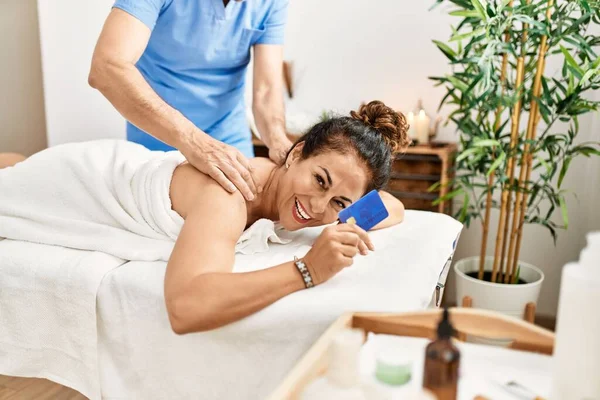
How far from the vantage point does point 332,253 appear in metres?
1.09

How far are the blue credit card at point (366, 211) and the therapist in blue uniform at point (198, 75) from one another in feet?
0.85

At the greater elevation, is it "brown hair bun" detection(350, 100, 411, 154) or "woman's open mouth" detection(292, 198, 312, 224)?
"brown hair bun" detection(350, 100, 411, 154)

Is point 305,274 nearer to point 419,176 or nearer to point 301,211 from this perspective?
point 301,211

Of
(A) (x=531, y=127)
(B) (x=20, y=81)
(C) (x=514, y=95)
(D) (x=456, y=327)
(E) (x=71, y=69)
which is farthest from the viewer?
(B) (x=20, y=81)

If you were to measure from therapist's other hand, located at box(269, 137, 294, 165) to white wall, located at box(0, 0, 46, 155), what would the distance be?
6.57ft

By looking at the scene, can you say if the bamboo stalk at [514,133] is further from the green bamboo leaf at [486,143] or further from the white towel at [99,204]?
the white towel at [99,204]

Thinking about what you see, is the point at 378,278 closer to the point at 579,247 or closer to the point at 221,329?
the point at 221,329

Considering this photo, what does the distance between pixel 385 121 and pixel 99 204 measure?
771 mm

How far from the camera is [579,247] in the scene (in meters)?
2.71

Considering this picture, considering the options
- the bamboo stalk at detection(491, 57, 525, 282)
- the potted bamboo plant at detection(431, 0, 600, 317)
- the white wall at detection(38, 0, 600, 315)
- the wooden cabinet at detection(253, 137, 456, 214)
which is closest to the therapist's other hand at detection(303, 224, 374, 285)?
the potted bamboo plant at detection(431, 0, 600, 317)

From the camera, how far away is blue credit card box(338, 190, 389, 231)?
119 cm

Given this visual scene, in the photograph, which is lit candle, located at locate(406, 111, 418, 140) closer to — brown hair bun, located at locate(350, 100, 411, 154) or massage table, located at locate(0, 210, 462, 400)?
brown hair bun, located at locate(350, 100, 411, 154)

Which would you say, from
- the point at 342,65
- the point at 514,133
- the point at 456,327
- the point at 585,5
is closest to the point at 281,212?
the point at 456,327

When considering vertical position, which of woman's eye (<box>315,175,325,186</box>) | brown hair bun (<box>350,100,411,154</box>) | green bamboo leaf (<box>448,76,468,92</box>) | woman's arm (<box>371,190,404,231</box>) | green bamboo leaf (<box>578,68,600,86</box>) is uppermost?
green bamboo leaf (<box>578,68,600,86</box>)
